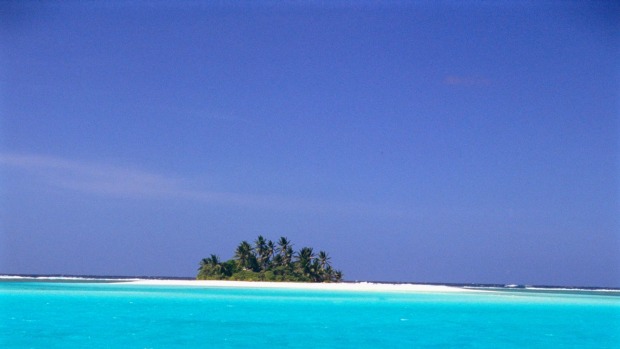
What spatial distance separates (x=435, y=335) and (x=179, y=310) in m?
12.5

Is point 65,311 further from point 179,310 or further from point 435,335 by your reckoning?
point 435,335

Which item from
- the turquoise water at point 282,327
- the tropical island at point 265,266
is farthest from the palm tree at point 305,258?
the turquoise water at point 282,327

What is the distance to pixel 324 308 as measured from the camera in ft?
105

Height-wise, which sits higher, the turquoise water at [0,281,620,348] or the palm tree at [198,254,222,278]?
the palm tree at [198,254,222,278]

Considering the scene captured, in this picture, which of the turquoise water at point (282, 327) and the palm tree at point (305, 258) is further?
the palm tree at point (305, 258)

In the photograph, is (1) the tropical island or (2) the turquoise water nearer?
(2) the turquoise water

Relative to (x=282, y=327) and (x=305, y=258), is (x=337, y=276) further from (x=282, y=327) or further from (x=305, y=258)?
(x=282, y=327)

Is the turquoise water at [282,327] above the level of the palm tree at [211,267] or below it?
below

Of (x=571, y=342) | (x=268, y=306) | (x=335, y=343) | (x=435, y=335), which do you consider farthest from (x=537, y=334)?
(x=268, y=306)

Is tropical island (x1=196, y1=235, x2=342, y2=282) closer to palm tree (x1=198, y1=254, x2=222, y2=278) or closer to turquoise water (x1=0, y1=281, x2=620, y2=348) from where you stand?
palm tree (x1=198, y1=254, x2=222, y2=278)

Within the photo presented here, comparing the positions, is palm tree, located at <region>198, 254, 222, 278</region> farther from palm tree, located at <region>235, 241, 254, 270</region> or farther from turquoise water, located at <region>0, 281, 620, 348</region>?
turquoise water, located at <region>0, 281, 620, 348</region>

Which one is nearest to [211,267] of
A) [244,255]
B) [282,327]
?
[244,255]

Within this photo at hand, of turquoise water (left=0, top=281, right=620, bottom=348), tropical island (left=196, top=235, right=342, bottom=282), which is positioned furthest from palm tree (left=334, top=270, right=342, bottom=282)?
turquoise water (left=0, top=281, right=620, bottom=348)

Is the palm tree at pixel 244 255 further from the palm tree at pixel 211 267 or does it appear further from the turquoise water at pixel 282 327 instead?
the turquoise water at pixel 282 327
